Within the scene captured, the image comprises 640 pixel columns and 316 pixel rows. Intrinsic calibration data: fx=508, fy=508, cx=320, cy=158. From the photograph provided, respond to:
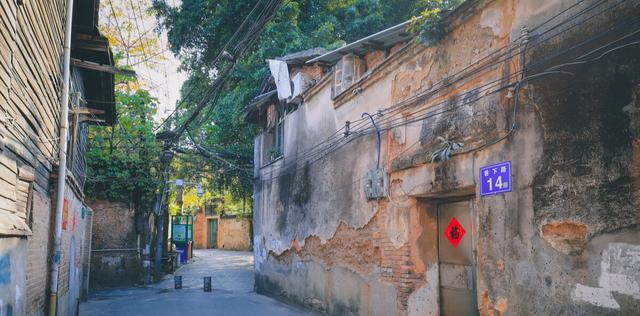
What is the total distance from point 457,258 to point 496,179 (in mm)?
1783

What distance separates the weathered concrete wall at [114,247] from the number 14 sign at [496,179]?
14.5 m

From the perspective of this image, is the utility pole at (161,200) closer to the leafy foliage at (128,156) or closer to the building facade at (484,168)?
the leafy foliage at (128,156)

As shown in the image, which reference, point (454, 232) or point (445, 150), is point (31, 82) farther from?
point (454, 232)

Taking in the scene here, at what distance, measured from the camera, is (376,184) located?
7.95m

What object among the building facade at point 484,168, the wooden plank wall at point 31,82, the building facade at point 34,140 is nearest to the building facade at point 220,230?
the building facade at point 484,168

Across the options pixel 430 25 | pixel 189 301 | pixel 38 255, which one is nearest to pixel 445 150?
pixel 430 25

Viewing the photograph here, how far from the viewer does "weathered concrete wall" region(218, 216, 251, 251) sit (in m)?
36.0

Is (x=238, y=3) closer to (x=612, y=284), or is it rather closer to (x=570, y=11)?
(x=570, y=11)

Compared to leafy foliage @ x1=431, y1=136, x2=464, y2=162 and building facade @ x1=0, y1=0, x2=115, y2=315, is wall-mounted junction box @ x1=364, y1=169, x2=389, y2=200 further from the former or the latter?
building facade @ x1=0, y1=0, x2=115, y2=315

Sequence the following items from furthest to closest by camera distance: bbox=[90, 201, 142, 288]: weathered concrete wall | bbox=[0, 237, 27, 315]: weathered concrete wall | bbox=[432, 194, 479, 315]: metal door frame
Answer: bbox=[90, 201, 142, 288]: weathered concrete wall < bbox=[432, 194, 479, 315]: metal door frame < bbox=[0, 237, 27, 315]: weathered concrete wall

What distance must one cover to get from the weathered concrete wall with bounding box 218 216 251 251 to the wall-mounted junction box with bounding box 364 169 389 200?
2625 cm

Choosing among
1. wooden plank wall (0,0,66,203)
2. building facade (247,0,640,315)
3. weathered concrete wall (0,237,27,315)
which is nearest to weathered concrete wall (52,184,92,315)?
wooden plank wall (0,0,66,203)

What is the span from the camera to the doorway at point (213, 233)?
42.9m

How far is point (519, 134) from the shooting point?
16.8 feet
